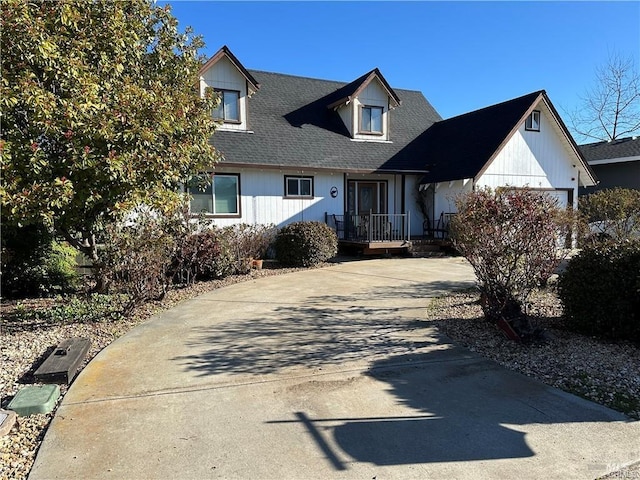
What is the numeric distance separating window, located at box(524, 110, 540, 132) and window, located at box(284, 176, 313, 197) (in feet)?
29.0

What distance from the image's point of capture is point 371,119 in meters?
17.8

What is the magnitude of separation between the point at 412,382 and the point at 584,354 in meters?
2.22

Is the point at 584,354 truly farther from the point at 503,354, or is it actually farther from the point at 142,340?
the point at 142,340

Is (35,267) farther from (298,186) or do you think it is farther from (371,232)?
(371,232)

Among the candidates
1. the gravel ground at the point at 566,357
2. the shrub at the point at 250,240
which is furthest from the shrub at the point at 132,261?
the gravel ground at the point at 566,357

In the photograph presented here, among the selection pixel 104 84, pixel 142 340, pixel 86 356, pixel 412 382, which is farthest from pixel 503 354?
pixel 104 84

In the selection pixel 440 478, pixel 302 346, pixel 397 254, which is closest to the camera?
pixel 440 478

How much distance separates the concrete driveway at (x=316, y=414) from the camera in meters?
2.97

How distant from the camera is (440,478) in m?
2.80

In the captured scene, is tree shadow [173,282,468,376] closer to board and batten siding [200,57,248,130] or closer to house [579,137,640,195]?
board and batten siding [200,57,248,130]

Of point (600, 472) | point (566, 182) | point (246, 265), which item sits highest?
point (566, 182)

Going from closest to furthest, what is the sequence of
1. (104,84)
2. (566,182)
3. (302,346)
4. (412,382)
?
1. (412,382)
2. (302,346)
3. (104,84)
4. (566,182)

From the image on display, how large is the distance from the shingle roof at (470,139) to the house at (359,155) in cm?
5

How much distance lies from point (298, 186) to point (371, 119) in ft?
16.0
